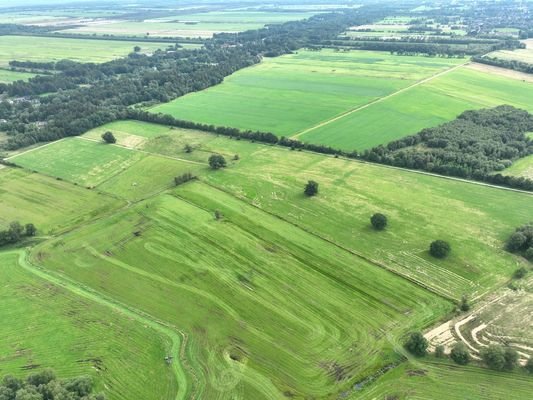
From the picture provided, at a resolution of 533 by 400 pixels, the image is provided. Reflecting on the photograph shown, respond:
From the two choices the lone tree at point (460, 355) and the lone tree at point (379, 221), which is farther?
the lone tree at point (379, 221)

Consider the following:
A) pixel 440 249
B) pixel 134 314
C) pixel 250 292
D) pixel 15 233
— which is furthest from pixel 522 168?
pixel 15 233

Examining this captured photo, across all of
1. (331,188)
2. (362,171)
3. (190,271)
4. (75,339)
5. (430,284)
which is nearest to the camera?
(75,339)

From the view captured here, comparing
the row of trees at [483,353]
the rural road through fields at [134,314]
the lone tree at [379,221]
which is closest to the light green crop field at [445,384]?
the row of trees at [483,353]

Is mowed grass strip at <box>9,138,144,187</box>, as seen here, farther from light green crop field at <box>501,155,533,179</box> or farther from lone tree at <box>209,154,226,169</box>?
light green crop field at <box>501,155,533,179</box>

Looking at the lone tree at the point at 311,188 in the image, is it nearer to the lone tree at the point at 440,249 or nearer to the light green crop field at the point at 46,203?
the lone tree at the point at 440,249

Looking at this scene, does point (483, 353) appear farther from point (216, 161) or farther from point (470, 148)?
point (216, 161)

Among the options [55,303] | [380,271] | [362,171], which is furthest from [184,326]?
[362,171]

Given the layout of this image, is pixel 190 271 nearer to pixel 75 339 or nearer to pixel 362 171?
pixel 75 339
